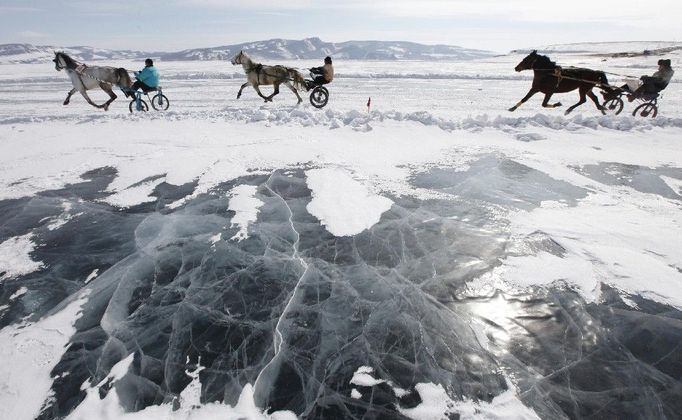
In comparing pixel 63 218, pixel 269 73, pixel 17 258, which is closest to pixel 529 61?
pixel 269 73

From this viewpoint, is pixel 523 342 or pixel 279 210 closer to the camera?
pixel 523 342

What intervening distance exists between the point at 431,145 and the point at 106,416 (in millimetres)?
7651

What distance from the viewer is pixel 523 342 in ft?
9.93

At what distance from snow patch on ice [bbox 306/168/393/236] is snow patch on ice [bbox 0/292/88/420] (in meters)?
2.92

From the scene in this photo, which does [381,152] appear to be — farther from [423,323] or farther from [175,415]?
[175,415]

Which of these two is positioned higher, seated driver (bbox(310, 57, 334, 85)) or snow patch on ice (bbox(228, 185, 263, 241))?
seated driver (bbox(310, 57, 334, 85))

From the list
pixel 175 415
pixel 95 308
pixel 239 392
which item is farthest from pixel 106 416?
pixel 95 308

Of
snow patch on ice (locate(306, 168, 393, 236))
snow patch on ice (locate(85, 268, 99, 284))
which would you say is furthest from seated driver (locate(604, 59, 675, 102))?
snow patch on ice (locate(85, 268, 99, 284))

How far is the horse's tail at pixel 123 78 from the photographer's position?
11.4 meters

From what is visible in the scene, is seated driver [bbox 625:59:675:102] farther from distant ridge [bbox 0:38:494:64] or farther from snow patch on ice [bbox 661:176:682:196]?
distant ridge [bbox 0:38:494:64]

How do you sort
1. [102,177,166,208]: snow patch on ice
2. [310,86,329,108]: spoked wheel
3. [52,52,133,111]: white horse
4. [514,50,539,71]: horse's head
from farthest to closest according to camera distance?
[310,86,329,108]: spoked wheel → [52,52,133,111]: white horse → [514,50,539,71]: horse's head → [102,177,166,208]: snow patch on ice

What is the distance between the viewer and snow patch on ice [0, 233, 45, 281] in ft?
13.1

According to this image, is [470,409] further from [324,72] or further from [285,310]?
[324,72]

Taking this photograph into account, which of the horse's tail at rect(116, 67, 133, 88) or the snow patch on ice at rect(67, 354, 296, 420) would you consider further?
the horse's tail at rect(116, 67, 133, 88)
